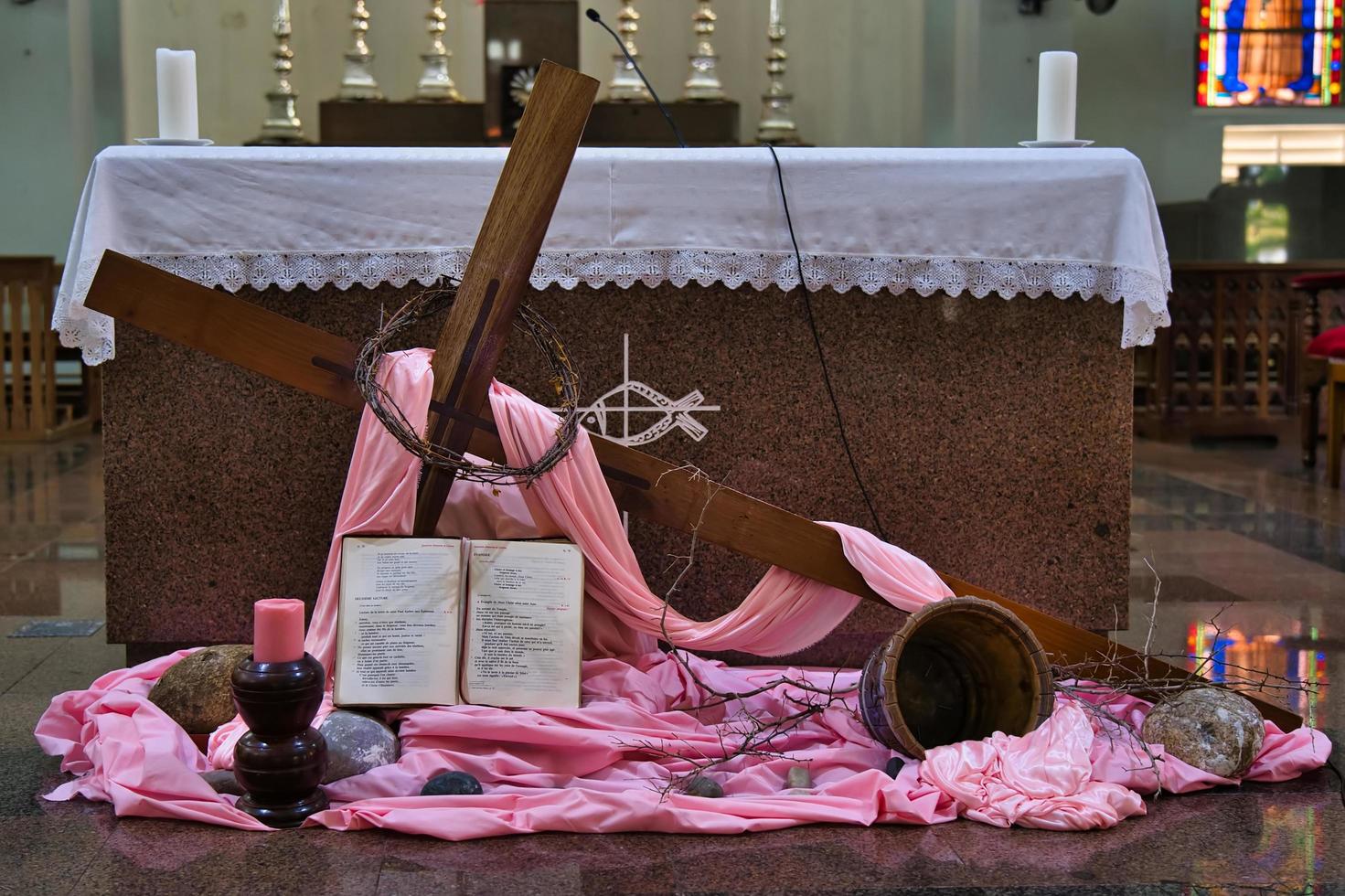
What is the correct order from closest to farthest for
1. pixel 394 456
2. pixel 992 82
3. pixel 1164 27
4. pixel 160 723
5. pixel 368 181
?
pixel 160 723, pixel 394 456, pixel 368 181, pixel 992 82, pixel 1164 27

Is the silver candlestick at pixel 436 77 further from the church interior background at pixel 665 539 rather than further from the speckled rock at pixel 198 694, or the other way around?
the speckled rock at pixel 198 694

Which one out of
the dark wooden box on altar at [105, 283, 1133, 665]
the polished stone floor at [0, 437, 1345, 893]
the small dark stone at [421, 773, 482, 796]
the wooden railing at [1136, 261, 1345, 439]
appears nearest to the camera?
the polished stone floor at [0, 437, 1345, 893]

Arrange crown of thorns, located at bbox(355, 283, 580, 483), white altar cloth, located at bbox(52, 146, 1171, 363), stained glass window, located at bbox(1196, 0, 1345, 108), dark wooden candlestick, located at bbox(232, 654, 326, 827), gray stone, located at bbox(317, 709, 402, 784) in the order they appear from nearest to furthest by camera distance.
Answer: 1. dark wooden candlestick, located at bbox(232, 654, 326, 827)
2. gray stone, located at bbox(317, 709, 402, 784)
3. crown of thorns, located at bbox(355, 283, 580, 483)
4. white altar cloth, located at bbox(52, 146, 1171, 363)
5. stained glass window, located at bbox(1196, 0, 1345, 108)

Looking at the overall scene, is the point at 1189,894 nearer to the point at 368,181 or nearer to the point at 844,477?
the point at 844,477

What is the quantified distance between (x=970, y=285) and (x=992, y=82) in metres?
6.83

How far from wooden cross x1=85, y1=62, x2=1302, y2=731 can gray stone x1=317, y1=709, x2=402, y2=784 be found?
47 centimetres

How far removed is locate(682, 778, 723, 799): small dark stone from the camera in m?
2.93

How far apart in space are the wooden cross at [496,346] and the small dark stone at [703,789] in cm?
60

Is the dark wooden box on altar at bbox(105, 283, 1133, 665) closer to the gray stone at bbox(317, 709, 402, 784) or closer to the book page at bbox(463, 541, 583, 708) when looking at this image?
the book page at bbox(463, 541, 583, 708)

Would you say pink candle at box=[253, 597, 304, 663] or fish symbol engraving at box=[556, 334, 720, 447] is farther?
fish symbol engraving at box=[556, 334, 720, 447]

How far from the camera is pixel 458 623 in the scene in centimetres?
330

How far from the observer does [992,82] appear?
10.2 metres

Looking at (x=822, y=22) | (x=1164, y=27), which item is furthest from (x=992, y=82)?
(x=1164, y=27)

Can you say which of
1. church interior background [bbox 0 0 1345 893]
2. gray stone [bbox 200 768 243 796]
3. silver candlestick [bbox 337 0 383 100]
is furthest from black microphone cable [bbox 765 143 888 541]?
silver candlestick [bbox 337 0 383 100]
